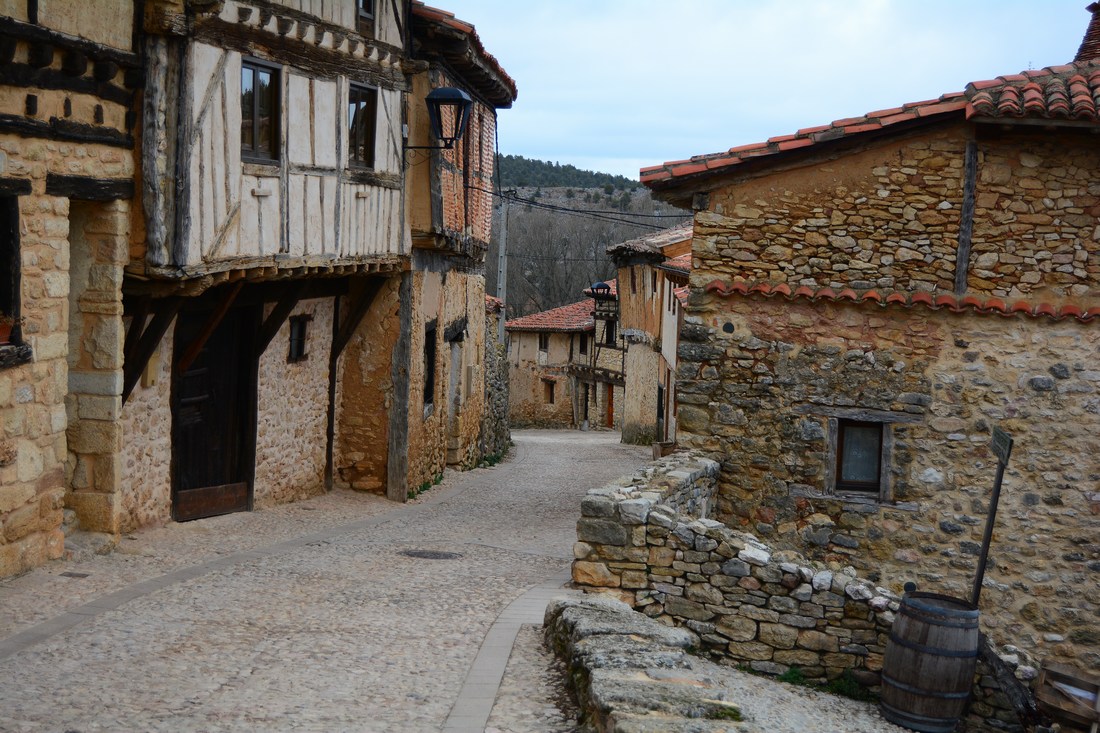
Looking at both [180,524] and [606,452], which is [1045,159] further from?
[606,452]

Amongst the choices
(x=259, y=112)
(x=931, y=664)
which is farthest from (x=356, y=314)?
(x=931, y=664)

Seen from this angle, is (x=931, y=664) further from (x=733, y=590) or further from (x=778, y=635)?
(x=733, y=590)

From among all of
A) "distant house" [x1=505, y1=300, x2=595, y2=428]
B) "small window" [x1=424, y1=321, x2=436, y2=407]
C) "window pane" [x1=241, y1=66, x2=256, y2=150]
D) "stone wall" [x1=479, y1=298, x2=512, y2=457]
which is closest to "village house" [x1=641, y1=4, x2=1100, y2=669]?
"window pane" [x1=241, y1=66, x2=256, y2=150]

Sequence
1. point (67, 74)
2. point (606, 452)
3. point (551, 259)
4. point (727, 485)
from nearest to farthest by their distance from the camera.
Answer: point (67, 74), point (727, 485), point (606, 452), point (551, 259)

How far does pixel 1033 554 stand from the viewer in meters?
9.34

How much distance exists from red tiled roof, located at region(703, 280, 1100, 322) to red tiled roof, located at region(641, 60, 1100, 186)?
116 centimetres

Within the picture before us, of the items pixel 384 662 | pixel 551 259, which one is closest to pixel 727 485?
pixel 384 662

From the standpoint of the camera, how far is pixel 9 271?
743cm

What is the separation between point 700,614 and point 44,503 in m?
4.91

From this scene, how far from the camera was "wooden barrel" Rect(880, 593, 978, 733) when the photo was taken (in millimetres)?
6789

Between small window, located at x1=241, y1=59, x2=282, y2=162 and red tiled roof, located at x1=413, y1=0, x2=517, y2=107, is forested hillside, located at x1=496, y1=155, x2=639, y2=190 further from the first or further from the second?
small window, located at x1=241, y1=59, x2=282, y2=162

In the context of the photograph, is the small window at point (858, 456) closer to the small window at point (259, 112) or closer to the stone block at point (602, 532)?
the stone block at point (602, 532)

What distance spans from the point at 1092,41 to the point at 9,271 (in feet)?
34.6

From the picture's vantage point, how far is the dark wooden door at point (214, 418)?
10.6 m
